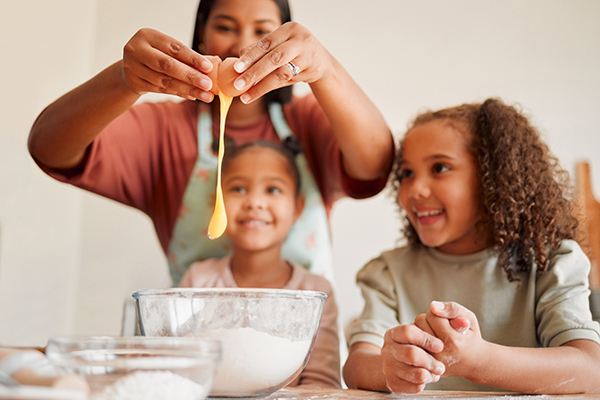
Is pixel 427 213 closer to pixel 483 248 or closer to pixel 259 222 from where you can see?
pixel 483 248

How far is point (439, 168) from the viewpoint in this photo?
3.20 feet

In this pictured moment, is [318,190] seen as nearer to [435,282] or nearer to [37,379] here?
[435,282]

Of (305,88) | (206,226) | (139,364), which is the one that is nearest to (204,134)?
(206,226)

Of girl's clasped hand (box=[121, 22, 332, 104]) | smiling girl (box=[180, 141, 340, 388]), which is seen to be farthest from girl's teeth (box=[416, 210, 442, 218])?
girl's clasped hand (box=[121, 22, 332, 104])

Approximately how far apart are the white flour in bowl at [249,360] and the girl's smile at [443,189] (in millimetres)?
494

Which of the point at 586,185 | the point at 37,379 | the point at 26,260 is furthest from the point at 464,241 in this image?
the point at 26,260

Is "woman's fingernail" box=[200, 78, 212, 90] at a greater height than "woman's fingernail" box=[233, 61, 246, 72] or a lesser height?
lesser

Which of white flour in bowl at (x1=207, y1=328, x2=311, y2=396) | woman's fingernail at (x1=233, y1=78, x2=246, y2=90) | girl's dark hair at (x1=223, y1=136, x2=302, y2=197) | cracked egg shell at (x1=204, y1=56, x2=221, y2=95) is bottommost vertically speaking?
→ white flour in bowl at (x1=207, y1=328, x2=311, y2=396)

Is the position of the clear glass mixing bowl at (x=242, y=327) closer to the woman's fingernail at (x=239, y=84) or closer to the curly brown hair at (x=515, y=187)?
the woman's fingernail at (x=239, y=84)

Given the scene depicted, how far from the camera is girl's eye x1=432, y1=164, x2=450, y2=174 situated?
3.18 ft

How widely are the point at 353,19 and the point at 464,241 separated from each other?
5.39ft

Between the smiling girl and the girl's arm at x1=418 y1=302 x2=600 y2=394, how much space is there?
444mm

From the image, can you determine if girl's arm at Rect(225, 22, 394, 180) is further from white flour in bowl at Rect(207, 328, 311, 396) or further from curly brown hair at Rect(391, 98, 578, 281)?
white flour in bowl at Rect(207, 328, 311, 396)

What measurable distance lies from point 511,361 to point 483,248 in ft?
1.13
